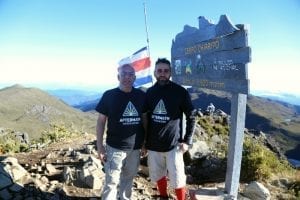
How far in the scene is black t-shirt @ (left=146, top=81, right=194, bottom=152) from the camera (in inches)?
262

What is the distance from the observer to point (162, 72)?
6.73 metres

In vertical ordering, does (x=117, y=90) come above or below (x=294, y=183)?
above

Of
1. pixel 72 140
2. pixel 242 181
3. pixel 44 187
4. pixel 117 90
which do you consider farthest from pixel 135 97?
pixel 72 140

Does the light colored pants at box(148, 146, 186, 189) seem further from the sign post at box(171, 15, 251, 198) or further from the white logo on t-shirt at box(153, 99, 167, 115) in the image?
the sign post at box(171, 15, 251, 198)

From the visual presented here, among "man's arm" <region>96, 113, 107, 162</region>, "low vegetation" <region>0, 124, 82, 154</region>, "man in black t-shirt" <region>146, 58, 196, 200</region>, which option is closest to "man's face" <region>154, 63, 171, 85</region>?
"man in black t-shirt" <region>146, 58, 196, 200</region>

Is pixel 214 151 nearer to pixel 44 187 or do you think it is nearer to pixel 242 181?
pixel 242 181

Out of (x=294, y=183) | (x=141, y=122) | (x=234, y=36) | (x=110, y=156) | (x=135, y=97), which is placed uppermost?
(x=234, y=36)

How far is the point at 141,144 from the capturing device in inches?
265

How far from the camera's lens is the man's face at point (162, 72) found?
6.73 meters

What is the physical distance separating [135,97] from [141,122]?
451mm

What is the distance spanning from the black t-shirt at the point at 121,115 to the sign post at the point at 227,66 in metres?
1.89

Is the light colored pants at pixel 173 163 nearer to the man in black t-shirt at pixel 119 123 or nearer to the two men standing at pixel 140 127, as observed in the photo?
the two men standing at pixel 140 127

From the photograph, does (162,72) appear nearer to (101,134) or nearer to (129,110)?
(129,110)

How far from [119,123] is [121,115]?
0.14m
